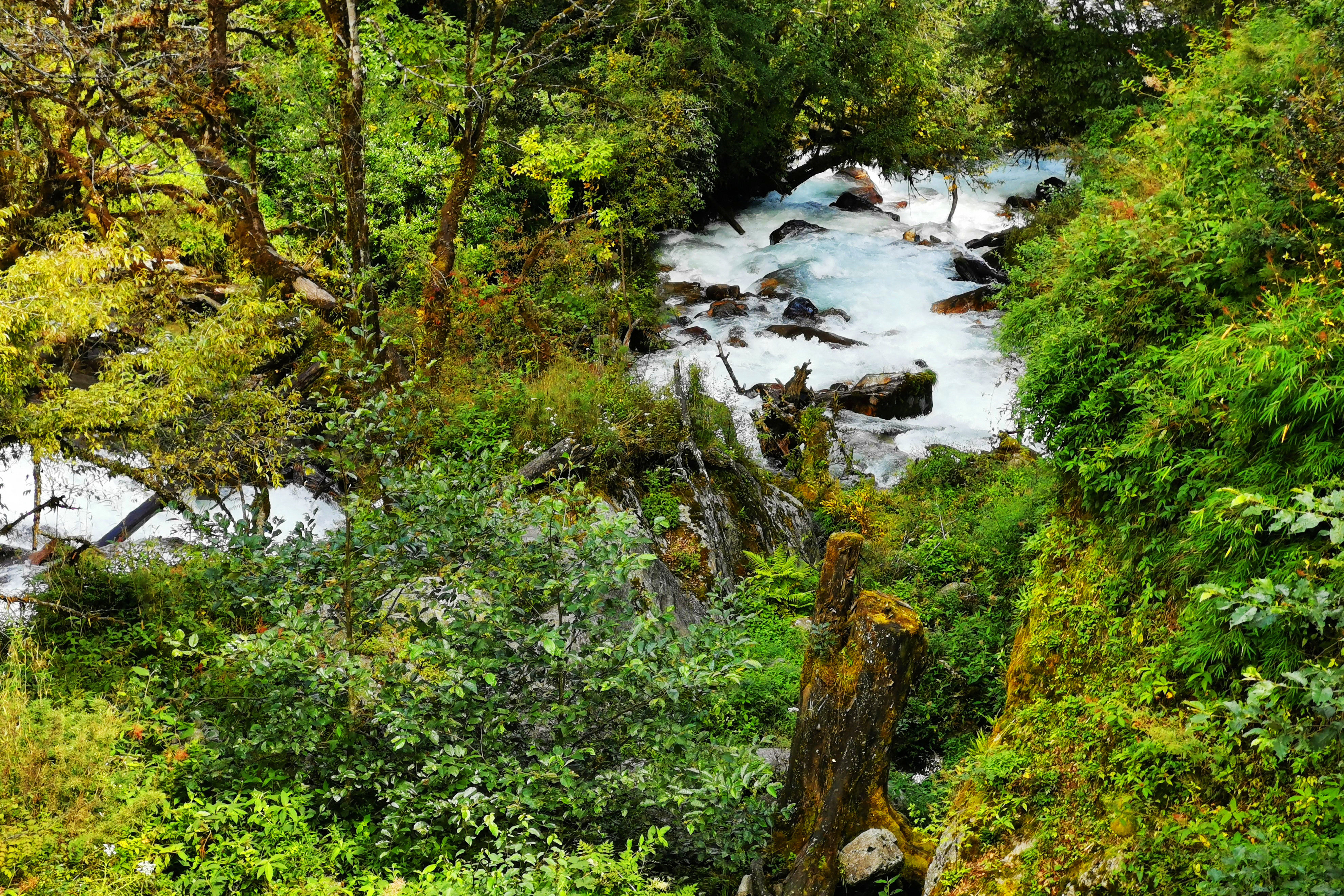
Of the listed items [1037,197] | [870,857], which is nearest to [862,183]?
[1037,197]

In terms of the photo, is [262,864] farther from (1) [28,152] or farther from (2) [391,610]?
(1) [28,152]

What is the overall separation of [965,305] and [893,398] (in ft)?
15.9

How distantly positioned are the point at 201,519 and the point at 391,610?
1387mm

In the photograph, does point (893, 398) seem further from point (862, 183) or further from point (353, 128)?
point (862, 183)

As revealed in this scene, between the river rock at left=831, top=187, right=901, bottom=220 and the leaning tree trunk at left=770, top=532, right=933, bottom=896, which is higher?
the river rock at left=831, top=187, right=901, bottom=220

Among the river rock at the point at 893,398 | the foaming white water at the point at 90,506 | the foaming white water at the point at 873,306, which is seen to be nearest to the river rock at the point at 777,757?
the foaming white water at the point at 90,506

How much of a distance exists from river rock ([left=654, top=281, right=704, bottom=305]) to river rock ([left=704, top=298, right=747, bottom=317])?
1.93 ft

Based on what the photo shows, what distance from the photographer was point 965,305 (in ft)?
66.2

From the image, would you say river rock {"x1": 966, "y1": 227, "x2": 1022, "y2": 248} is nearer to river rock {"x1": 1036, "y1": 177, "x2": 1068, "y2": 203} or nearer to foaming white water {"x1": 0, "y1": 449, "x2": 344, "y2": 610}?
river rock {"x1": 1036, "y1": 177, "x2": 1068, "y2": 203}

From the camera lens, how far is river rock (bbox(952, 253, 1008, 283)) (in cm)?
2136

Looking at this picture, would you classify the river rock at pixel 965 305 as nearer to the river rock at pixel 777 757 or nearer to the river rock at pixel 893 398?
the river rock at pixel 893 398

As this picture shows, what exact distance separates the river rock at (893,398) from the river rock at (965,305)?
3816 mm

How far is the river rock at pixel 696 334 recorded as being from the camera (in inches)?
737

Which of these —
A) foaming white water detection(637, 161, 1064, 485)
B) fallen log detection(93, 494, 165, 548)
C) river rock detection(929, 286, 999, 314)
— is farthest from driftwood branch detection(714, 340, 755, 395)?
fallen log detection(93, 494, 165, 548)
